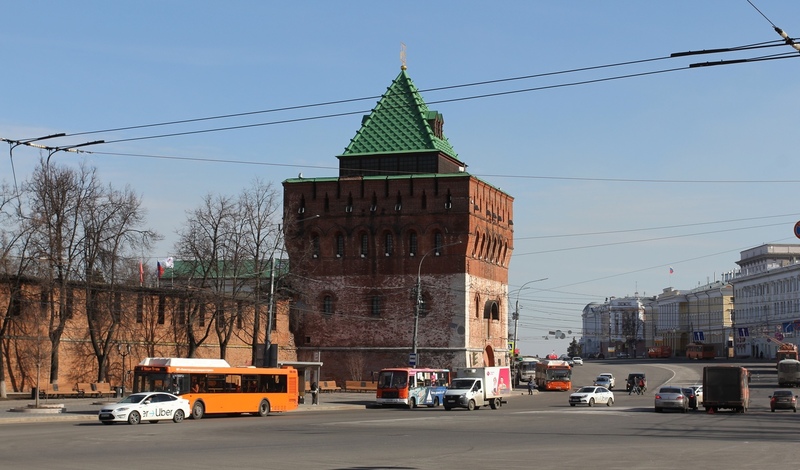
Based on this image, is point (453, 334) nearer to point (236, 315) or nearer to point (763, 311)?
point (236, 315)

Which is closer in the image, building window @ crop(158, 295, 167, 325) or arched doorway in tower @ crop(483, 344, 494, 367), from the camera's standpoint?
building window @ crop(158, 295, 167, 325)

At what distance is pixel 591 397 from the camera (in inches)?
2249

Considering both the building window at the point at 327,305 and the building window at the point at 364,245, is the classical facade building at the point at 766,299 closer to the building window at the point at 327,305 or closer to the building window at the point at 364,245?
the building window at the point at 364,245

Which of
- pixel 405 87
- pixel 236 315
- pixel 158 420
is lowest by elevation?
pixel 158 420

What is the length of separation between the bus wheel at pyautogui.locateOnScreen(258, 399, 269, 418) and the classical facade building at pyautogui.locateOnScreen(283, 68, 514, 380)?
1117 inches

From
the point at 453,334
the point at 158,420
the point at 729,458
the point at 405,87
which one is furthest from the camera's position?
the point at 405,87

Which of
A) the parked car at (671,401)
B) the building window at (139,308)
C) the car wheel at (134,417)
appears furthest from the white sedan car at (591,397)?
the car wheel at (134,417)

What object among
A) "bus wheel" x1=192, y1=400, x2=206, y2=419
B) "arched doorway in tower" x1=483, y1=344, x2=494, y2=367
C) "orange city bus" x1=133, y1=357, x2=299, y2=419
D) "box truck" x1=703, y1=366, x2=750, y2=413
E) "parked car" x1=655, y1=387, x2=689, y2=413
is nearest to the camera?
"orange city bus" x1=133, y1=357, x2=299, y2=419

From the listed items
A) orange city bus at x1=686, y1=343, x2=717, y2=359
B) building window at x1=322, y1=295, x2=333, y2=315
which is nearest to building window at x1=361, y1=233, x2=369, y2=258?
building window at x1=322, y1=295, x2=333, y2=315

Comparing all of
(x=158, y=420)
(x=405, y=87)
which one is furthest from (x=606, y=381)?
(x=158, y=420)

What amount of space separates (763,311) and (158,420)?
134 metres

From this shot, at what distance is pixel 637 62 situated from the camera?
24.3 metres

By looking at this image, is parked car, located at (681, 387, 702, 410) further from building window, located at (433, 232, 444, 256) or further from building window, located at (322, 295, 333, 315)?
building window, located at (322, 295, 333, 315)

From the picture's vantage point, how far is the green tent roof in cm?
7812
